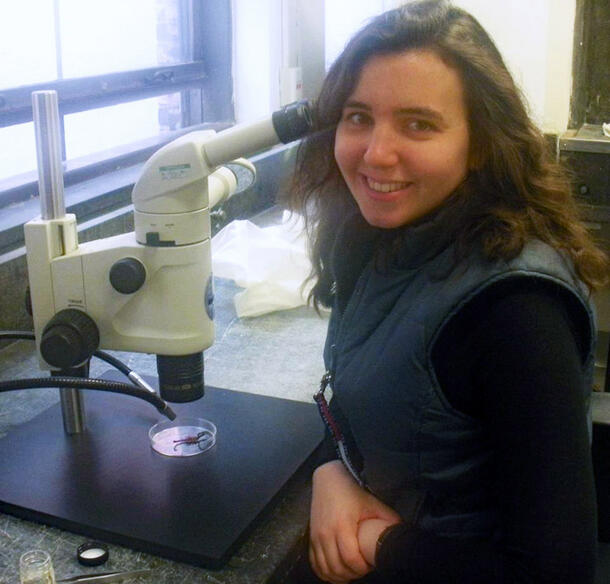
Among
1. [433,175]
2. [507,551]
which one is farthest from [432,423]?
[433,175]

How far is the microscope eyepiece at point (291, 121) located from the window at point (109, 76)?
928mm

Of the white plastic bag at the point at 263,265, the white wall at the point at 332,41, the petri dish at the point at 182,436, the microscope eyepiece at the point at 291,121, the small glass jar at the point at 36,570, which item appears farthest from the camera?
the white wall at the point at 332,41

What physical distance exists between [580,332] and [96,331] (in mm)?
541

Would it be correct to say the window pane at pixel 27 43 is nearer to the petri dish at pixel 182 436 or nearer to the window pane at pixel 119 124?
the window pane at pixel 119 124

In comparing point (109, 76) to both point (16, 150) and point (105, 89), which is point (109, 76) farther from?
point (16, 150)

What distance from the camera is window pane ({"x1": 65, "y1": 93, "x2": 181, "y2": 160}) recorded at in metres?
2.04

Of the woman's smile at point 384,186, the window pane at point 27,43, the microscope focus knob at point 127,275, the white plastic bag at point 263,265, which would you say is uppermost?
the window pane at point 27,43

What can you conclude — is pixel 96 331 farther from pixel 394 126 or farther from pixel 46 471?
pixel 394 126

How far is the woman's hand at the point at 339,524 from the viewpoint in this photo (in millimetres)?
974

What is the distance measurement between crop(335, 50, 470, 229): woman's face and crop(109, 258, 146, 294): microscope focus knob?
28 centimetres

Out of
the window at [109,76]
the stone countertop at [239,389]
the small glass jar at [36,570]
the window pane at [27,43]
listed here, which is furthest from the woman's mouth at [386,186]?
the window pane at [27,43]

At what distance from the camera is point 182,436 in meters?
1.08

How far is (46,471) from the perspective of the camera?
993 millimetres

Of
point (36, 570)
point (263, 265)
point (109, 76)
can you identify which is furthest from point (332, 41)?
point (36, 570)
